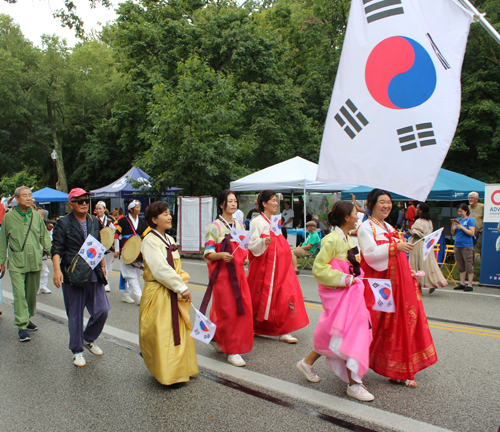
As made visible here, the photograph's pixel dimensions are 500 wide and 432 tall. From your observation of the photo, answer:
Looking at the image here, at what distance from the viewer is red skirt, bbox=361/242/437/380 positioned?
3990mm

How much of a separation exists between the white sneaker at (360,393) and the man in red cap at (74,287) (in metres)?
2.76

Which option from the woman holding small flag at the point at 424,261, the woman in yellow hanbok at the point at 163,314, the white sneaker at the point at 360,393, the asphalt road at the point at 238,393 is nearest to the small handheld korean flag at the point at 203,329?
the woman in yellow hanbok at the point at 163,314

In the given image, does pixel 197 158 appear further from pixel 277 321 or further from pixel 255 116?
pixel 277 321

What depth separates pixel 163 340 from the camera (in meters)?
4.00

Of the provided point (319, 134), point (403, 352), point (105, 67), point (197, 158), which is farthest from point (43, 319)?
point (105, 67)

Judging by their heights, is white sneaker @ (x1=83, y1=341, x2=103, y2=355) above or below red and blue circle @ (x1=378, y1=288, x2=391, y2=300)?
below

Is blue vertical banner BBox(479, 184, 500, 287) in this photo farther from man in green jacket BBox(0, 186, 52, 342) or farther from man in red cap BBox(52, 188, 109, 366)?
man in green jacket BBox(0, 186, 52, 342)

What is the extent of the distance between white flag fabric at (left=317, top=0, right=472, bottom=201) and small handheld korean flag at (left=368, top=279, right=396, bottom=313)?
3.04 feet

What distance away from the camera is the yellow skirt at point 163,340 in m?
3.99

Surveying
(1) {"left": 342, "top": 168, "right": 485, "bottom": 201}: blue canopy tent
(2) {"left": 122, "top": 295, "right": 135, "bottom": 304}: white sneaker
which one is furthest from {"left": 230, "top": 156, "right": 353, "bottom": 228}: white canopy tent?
(2) {"left": 122, "top": 295, "right": 135, "bottom": 304}: white sneaker

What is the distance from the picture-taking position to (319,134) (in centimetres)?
2489

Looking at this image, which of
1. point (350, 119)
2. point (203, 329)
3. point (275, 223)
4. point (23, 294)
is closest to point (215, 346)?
point (203, 329)

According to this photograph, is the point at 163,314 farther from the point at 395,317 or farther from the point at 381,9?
the point at 381,9

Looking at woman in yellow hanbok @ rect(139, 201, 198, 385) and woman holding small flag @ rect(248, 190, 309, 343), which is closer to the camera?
woman in yellow hanbok @ rect(139, 201, 198, 385)
